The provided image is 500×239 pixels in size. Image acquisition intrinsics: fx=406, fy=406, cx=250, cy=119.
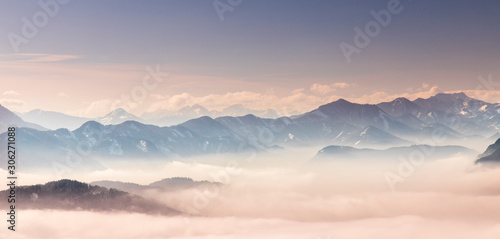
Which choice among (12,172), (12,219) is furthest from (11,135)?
(12,219)

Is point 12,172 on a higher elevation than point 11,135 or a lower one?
lower

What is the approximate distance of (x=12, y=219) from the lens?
7362 inches

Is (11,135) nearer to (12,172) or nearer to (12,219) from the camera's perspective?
(12,172)

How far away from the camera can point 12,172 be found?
185 meters

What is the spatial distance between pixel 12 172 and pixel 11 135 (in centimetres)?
1695

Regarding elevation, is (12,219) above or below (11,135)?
below

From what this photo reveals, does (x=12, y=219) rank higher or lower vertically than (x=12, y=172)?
lower

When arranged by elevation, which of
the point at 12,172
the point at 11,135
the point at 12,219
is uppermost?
the point at 11,135

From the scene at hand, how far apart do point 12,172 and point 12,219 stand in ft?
72.5

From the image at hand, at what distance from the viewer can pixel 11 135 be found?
187m

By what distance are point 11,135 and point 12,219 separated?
38.7 metres
